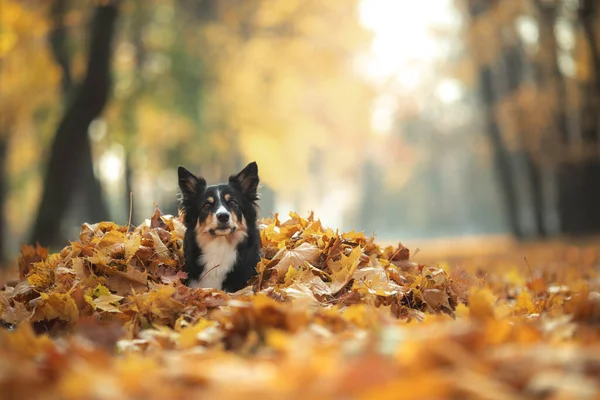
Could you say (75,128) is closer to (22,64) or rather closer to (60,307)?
(22,64)

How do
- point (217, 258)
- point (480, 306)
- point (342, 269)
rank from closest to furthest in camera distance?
point (480, 306), point (342, 269), point (217, 258)

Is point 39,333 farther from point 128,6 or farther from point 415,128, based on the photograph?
point 415,128

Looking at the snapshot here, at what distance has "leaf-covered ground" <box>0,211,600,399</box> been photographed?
181cm

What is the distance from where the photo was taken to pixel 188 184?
16.8 ft

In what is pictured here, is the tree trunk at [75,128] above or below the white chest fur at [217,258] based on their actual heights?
above

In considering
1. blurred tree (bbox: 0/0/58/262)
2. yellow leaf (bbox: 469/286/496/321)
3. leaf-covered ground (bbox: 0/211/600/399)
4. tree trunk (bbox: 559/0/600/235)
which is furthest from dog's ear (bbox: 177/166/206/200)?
tree trunk (bbox: 559/0/600/235)

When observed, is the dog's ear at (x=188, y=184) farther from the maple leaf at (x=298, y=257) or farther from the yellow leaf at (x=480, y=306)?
the yellow leaf at (x=480, y=306)

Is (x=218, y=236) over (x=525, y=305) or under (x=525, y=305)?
over

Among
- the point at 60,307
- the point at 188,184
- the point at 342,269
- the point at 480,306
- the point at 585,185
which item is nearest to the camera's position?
the point at 480,306

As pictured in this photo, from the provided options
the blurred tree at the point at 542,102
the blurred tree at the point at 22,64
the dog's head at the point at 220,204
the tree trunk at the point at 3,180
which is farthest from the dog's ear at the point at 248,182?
the tree trunk at the point at 3,180

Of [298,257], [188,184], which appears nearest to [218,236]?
[188,184]

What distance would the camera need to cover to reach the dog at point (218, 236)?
4.84m

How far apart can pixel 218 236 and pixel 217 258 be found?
162mm

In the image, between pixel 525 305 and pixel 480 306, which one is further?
pixel 525 305
